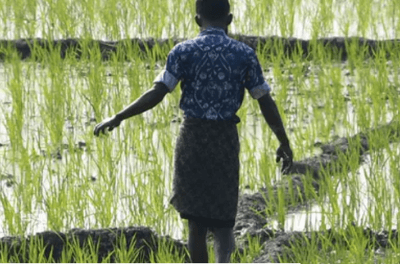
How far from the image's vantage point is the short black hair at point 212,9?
320 cm

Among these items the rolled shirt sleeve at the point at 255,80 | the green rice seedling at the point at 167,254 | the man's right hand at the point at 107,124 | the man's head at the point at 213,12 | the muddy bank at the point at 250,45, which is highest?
the muddy bank at the point at 250,45

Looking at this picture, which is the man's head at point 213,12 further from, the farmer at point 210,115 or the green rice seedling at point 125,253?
the green rice seedling at point 125,253

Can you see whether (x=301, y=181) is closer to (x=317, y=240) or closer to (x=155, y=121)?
(x=317, y=240)

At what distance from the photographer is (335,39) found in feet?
19.9

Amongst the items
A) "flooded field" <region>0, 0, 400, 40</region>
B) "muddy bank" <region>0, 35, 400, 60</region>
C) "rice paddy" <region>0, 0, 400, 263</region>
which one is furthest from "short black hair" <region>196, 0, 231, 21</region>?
"flooded field" <region>0, 0, 400, 40</region>

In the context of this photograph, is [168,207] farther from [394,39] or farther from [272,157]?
[394,39]

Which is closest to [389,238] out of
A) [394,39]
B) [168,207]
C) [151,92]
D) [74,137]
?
[168,207]

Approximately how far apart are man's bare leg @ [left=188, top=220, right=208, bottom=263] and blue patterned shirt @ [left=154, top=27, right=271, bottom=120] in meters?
0.32

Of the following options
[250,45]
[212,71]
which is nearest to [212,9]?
[212,71]

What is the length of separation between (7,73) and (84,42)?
1.27ft

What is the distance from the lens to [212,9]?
126 inches

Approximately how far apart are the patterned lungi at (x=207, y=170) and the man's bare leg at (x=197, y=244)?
3 cm

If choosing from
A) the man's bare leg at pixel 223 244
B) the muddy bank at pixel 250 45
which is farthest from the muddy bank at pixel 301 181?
the muddy bank at pixel 250 45

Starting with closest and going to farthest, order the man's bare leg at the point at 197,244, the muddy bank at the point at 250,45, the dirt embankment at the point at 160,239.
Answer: the man's bare leg at the point at 197,244
the dirt embankment at the point at 160,239
the muddy bank at the point at 250,45
